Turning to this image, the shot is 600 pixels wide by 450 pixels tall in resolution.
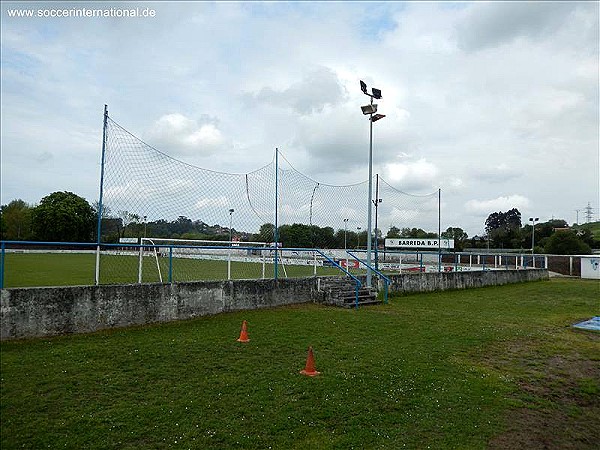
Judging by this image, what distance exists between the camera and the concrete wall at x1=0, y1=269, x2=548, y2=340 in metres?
8.96

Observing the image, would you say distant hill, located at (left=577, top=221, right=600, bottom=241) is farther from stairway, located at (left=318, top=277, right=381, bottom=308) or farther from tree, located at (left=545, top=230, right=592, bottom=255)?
stairway, located at (left=318, top=277, right=381, bottom=308)

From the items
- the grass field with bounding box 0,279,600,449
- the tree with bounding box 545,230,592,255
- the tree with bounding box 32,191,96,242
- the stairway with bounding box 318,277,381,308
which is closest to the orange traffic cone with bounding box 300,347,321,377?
the grass field with bounding box 0,279,600,449

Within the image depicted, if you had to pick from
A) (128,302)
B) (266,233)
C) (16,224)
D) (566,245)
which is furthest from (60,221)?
(566,245)

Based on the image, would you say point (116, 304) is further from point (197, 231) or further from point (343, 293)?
point (343, 293)

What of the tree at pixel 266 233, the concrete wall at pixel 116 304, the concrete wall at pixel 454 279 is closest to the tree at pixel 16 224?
the tree at pixel 266 233

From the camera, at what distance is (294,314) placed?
12.9 m

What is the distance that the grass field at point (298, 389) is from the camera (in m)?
5.30

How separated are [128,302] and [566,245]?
188 ft

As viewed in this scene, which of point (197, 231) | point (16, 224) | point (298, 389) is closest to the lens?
point (298, 389)

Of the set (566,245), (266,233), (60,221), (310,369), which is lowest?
(310,369)

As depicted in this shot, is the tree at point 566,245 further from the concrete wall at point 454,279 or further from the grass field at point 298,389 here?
the grass field at point 298,389

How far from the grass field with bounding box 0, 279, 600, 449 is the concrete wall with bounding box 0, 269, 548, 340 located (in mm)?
426

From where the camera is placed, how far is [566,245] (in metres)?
55.3

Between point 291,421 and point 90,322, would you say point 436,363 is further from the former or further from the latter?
point 90,322
